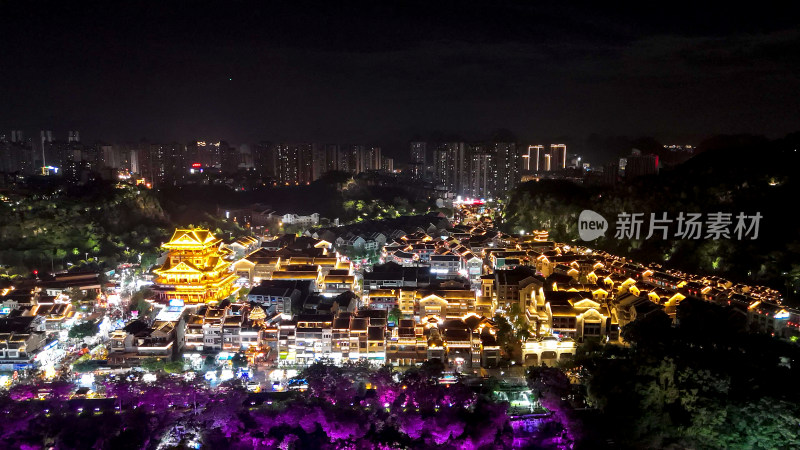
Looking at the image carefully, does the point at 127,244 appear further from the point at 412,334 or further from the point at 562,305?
the point at 562,305

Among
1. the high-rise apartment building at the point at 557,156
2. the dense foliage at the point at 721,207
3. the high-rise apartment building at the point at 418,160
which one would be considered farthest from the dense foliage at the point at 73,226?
the high-rise apartment building at the point at 557,156

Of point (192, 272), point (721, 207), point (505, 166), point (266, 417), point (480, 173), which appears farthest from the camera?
point (480, 173)

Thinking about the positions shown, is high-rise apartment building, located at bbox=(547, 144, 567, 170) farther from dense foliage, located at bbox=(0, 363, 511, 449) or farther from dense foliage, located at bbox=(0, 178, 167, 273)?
dense foliage, located at bbox=(0, 363, 511, 449)

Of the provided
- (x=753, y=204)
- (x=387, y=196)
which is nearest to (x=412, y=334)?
(x=753, y=204)

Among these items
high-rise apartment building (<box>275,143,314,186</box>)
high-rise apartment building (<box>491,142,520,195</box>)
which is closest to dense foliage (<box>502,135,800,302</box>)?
high-rise apartment building (<box>491,142,520,195</box>)

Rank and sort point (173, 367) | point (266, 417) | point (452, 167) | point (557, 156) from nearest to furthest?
point (266, 417)
point (173, 367)
point (452, 167)
point (557, 156)

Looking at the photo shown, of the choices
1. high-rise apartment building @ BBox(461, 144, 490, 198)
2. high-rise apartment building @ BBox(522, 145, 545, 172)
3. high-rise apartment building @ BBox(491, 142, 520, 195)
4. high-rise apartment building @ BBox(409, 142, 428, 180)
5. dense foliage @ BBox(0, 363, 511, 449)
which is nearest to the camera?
dense foliage @ BBox(0, 363, 511, 449)

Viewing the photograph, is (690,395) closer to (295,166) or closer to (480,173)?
(480,173)

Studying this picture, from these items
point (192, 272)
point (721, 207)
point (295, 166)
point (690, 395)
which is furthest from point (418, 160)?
point (690, 395)
